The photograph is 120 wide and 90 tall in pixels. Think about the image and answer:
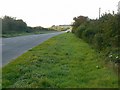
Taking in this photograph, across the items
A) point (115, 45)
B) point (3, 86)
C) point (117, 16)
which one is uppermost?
point (117, 16)

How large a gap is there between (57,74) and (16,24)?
76.6 m

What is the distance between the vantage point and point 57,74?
421 inches

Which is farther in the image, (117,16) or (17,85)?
(117,16)

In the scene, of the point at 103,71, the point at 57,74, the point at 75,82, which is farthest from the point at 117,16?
the point at 75,82

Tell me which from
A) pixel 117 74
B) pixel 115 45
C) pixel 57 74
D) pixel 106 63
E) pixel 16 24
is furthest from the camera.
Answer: pixel 16 24

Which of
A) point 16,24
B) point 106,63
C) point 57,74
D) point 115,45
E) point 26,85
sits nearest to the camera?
point 26,85

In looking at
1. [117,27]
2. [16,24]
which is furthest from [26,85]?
[16,24]

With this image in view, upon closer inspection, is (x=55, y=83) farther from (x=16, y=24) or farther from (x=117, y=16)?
(x=16, y=24)

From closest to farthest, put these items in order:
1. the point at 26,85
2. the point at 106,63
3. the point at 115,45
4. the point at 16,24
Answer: the point at 26,85, the point at 106,63, the point at 115,45, the point at 16,24

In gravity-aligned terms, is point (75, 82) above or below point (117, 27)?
below

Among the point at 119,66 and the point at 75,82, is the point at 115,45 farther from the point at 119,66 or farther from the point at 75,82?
the point at 75,82

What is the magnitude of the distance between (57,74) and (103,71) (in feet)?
5.33

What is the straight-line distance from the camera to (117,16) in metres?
14.0

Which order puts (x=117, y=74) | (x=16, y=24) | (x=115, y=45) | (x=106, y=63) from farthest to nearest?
Result: (x=16, y=24), (x=115, y=45), (x=106, y=63), (x=117, y=74)
